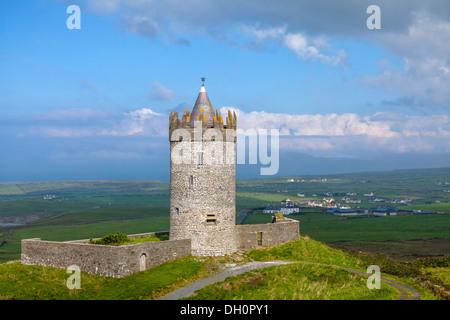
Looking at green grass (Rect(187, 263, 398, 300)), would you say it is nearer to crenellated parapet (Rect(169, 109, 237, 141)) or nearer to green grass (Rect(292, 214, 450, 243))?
crenellated parapet (Rect(169, 109, 237, 141))

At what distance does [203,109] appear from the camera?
3553 centimetres

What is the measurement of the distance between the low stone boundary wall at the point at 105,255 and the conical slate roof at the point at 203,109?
29.4 feet

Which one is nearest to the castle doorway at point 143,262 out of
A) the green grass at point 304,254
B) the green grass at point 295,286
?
the green grass at point 295,286

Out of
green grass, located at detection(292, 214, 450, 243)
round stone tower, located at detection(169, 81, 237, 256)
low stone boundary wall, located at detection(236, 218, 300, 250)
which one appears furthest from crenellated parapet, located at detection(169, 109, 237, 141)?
green grass, located at detection(292, 214, 450, 243)

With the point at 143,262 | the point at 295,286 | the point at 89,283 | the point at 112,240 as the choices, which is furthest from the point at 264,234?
the point at 89,283

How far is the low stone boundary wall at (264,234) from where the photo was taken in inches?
1464

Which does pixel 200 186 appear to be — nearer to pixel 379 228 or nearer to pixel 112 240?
pixel 112 240

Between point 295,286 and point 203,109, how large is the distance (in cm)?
1497

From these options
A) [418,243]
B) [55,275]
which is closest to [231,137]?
[55,275]

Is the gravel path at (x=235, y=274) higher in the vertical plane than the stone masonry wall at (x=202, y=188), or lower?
lower

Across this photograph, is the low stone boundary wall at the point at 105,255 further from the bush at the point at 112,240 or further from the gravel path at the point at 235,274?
the gravel path at the point at 235,274

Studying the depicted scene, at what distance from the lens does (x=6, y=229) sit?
124500mm

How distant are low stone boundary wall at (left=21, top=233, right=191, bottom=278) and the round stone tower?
1.54 m

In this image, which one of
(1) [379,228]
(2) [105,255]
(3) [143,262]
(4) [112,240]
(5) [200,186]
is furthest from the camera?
(1) [379,228]
